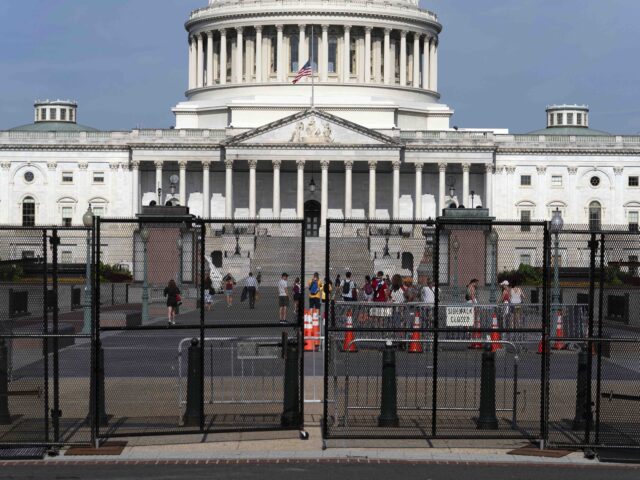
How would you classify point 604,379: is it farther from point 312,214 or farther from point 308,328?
point 312,214

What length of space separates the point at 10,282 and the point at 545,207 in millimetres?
104678

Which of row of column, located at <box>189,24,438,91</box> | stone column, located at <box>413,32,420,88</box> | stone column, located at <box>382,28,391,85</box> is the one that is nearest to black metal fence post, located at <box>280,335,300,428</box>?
row of column, located at <box>189,24,438,91</box>

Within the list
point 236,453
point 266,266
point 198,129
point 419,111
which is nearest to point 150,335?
point 266,266

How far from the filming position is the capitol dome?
138 metres

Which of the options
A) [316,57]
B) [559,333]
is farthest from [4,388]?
[316,57]

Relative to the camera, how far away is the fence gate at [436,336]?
2605 centimetres

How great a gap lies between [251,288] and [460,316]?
3828mm

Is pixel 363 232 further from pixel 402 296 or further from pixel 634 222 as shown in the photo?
pixel 634 222

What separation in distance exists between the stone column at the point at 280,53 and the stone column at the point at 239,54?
3.61 m

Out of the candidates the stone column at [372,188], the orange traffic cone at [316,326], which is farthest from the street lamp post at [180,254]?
the stone column at [372,188]

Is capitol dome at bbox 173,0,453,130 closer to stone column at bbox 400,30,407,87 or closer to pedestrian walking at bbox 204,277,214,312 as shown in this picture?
stone column at bbox 400,30,407,87

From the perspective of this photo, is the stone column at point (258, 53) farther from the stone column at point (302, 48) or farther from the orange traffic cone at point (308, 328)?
the orange traffic cone at point (308, 328)

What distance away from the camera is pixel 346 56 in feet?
462

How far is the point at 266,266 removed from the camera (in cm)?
2927
